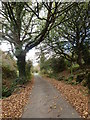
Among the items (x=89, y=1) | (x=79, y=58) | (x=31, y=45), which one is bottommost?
(x=79, y=58)

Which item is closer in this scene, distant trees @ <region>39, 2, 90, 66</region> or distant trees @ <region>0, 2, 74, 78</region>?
distant trees @ <region>0, 2, 74, 78</region>

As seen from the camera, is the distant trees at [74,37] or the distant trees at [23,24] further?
the distant trees at [74,37]

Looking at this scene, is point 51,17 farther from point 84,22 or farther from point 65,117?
point 65,117

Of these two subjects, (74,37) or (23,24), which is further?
(74,37)

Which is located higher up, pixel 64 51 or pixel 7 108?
pixel 64 51

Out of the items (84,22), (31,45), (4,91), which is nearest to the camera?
(4,91)

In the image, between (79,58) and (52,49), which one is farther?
(52,49)

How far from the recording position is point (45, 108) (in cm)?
547

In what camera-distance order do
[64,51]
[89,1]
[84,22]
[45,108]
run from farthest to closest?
[64,51]
[84,22]
[89,1]
[45,108]

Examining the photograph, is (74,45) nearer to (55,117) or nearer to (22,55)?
(22,55)

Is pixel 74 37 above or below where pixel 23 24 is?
below

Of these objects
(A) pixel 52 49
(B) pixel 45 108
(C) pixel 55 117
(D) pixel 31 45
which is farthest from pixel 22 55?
(C) pixel 55 117

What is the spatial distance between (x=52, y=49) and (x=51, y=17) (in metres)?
8.93

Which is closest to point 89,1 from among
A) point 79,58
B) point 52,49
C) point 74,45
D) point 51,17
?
point 51,17
